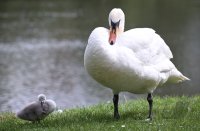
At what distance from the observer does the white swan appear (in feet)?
27.7

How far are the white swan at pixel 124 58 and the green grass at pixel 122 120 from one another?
1.35 ft

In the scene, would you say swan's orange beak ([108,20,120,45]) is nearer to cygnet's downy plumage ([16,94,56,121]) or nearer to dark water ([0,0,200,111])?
cygnet's downy plumage ([16,94,56,121])

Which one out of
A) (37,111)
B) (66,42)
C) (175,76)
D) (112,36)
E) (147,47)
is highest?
(66,42)

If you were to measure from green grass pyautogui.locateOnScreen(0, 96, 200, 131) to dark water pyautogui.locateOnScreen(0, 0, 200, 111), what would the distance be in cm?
874

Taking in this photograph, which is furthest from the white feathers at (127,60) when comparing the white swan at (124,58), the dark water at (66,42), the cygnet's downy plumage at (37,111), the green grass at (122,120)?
the dark water at (66,42)

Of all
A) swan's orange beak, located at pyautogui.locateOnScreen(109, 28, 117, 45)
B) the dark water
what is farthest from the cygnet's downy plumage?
the dark water

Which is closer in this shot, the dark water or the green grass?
the green grass

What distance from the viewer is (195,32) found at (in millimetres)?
41656

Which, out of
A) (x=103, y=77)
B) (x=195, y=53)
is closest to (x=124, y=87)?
(x=103, y=77)

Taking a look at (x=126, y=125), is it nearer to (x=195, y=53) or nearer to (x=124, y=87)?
(x=124, y=87)

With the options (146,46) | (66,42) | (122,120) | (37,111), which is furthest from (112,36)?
(66,42)

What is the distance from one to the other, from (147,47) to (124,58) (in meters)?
0.89

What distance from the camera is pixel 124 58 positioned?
8.62m

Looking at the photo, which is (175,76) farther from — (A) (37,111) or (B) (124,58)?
(A) (37,111)
